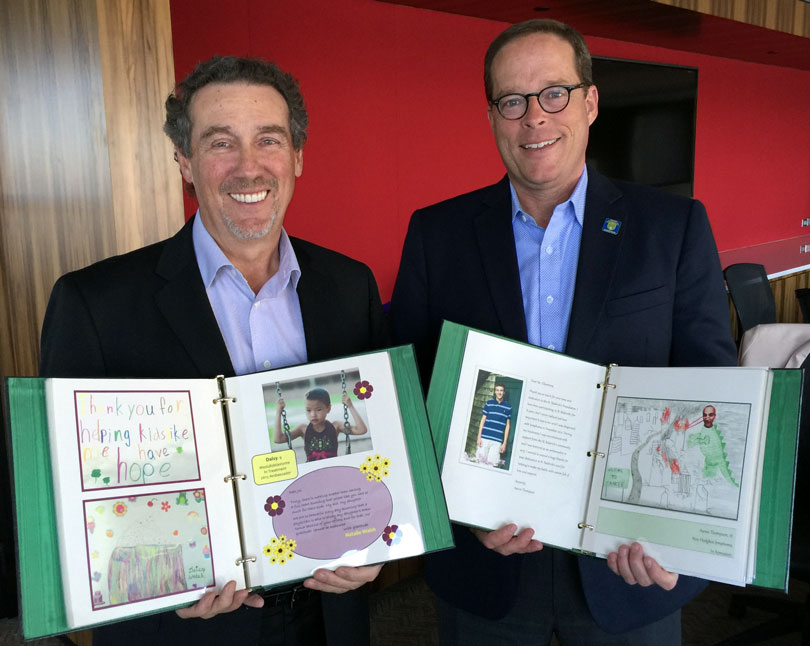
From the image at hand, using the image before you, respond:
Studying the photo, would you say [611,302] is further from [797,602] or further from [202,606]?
[797,602]

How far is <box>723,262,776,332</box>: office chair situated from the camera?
3982 mm

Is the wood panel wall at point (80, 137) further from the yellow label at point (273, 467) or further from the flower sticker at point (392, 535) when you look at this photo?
the flower sticker at point (392, 535)

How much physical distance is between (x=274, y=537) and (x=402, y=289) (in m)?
0.70

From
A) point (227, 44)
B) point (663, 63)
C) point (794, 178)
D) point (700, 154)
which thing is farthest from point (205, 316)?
point (794, 178)

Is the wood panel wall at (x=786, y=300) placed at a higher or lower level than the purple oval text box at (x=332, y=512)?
higher

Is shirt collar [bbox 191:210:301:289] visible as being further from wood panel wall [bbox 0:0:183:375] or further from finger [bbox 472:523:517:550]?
wood panel wall [bbox 0:0:183:375]

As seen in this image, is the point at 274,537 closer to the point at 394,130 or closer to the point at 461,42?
the point at 394,130

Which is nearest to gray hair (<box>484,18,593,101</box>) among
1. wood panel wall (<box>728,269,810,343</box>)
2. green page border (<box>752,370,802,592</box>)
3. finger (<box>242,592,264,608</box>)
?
green page border (<box>752,370,802,592</box>)

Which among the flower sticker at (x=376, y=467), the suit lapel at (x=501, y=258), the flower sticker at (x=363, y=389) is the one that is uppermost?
the suit lapel at (x=501, y=258)

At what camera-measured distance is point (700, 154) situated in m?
6.54

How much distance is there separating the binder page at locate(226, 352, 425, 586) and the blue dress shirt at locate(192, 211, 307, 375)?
7.2 inches

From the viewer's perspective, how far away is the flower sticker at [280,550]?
3.93ft

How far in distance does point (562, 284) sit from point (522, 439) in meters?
0.39

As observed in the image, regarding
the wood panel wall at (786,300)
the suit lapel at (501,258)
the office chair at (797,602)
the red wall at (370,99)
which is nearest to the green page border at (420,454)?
the suit lapel at (501,258)
